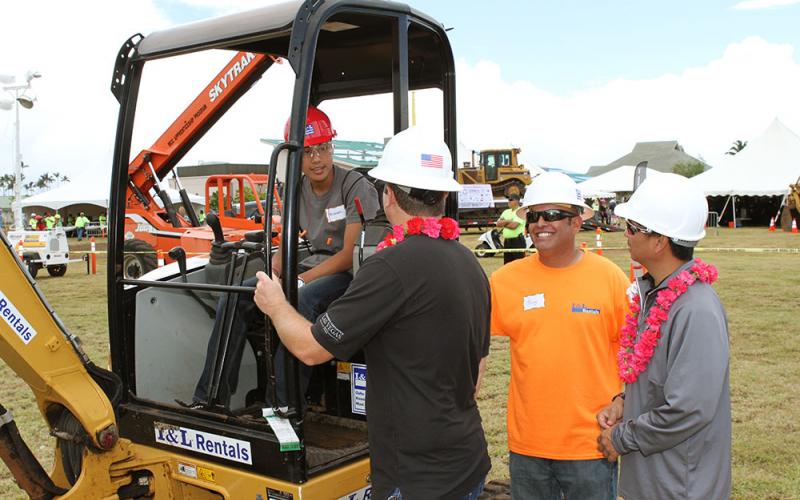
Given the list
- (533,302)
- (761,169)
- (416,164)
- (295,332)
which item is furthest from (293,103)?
(761,169)

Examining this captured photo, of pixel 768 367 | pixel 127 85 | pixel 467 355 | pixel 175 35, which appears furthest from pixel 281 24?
pixel 768 367

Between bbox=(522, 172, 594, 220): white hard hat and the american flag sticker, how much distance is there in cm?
67

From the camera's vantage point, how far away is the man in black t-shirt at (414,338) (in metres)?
2.18

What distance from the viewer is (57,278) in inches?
662

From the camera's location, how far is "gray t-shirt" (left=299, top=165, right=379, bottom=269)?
11.7 feet

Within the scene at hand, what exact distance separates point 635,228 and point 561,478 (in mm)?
1054

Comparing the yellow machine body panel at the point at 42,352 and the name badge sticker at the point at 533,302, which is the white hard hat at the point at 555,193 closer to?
the name badge sticker at the point at 533,302

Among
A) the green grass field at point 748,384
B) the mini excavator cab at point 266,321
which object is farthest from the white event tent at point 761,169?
the mini excavator cab at point 266,321

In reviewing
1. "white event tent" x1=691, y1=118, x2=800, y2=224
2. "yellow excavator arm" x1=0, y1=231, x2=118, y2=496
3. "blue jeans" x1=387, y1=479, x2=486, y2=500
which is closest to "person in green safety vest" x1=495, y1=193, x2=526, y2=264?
"yellow excavator arm" x1=0, y1=231, x2=118, y2=496

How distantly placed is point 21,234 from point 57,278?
1.24m

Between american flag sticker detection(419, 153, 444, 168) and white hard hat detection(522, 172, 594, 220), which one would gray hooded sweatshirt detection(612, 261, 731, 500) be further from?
american flag sticker detection(419, 153, 444, 168)

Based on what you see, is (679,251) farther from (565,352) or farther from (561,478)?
(561,478)

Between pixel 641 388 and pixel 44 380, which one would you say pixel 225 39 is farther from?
pixel 641 388

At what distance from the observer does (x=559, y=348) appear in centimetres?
284
